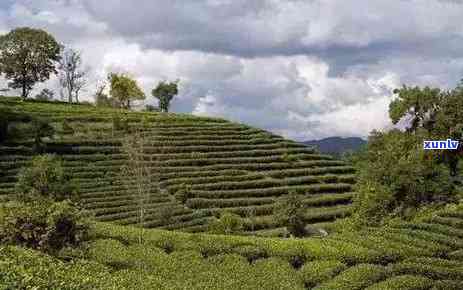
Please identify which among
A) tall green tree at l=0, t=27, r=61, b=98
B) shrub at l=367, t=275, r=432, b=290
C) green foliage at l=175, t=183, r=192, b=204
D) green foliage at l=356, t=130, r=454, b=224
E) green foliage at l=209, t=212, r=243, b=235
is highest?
tall green tree at l=0, t=27, r=61, b=98

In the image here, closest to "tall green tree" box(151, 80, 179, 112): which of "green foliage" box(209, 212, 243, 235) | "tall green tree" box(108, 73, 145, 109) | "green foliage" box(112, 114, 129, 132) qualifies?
"tall green tree" box(108, 73, 145, 109)

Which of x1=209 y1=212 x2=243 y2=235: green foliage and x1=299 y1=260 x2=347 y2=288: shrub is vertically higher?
x1=299 y1=260 x2=347 y2=288: shrub

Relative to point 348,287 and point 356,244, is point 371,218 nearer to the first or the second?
point 356,244

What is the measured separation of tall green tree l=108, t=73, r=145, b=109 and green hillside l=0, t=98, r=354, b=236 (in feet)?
115

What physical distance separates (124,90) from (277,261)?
4711 inches

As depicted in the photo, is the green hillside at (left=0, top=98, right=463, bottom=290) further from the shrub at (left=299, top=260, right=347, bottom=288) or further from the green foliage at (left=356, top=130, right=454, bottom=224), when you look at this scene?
the green foliage at (left=356, top=130, right=454, bottom=224)

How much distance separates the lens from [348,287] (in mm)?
32156

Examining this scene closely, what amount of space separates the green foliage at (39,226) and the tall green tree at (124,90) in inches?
4734

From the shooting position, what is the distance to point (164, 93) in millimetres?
174375

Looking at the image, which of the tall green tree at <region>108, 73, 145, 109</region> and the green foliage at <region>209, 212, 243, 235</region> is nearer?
the green foliage at <region>209, 212, 243, 235</region>

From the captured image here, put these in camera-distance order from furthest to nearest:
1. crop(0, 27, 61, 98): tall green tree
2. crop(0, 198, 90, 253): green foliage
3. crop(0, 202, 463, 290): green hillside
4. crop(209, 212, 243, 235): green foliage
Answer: crop(0, 27, 61, 98): tall green tree
crop(209, 212, 243, 235): green foliage
crop(0, 202, 463, 290): green hillside
crop(0, 198, 90, 253): green foliage

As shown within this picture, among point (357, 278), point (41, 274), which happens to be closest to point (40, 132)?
point (357, 278)

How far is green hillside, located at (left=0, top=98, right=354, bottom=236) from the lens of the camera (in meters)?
72.0

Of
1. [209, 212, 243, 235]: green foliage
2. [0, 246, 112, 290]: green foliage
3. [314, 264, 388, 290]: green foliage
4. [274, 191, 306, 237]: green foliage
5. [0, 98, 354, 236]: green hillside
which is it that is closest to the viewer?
[0, 246, 112, 290]: green foliage
